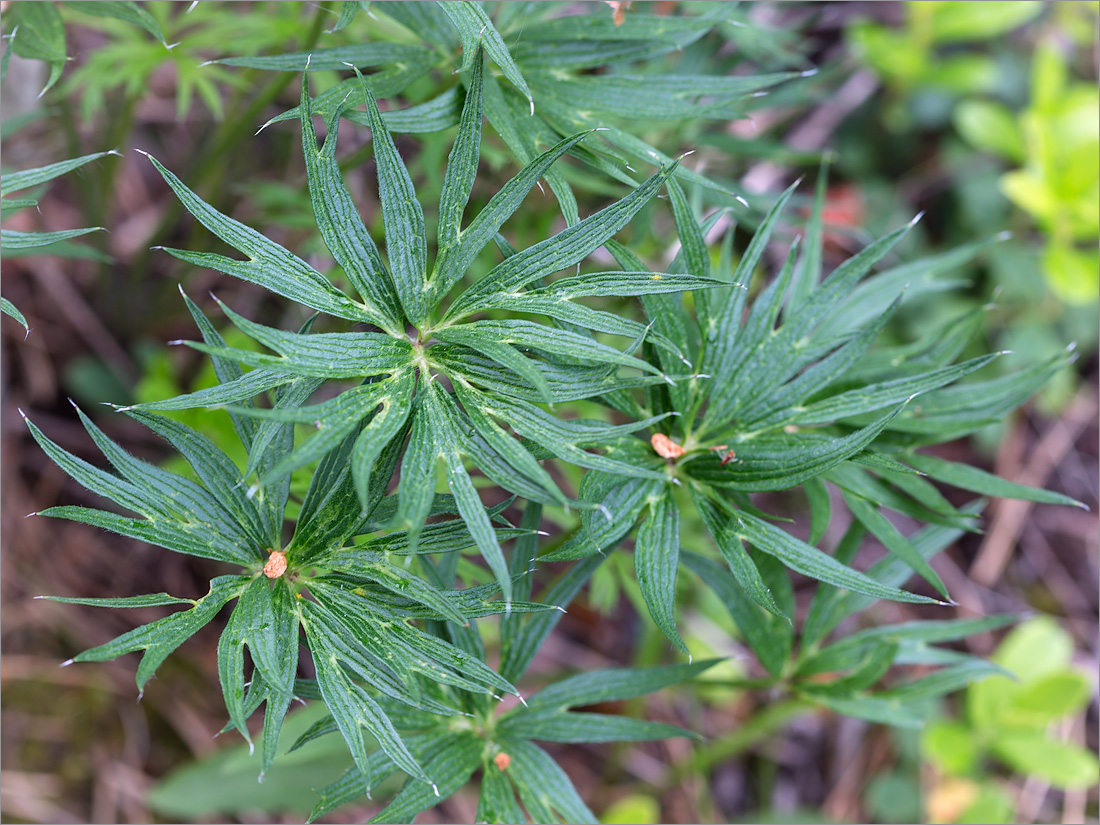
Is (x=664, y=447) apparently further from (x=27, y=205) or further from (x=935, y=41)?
(x=935, y=41)

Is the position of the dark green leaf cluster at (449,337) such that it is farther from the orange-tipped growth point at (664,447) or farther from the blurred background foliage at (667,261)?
the blurred background foliage at (667,261)

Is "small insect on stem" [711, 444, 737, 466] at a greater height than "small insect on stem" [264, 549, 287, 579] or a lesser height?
greater

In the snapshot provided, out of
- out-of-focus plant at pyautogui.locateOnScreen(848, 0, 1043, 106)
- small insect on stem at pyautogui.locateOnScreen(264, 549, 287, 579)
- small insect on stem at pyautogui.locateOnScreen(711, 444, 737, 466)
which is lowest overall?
small insect on stem at pyautogui.locateOnScreen(264, 549, 287, 579)

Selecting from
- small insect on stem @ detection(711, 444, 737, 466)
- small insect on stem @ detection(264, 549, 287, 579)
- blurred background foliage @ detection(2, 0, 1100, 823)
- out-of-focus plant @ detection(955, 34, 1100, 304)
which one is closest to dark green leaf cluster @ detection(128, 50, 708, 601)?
small insect on stem @ detection(264, 549, 287, 579)

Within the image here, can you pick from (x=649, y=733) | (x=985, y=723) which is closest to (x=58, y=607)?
(x=649, y=733)

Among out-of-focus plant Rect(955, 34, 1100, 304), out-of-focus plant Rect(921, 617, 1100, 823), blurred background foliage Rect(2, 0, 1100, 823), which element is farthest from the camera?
out-of-focus plant Rect(955, 34, 1100, 304)

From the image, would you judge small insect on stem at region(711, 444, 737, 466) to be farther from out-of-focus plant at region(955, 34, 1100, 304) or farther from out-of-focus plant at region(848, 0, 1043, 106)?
out-of-focus plant at region(848, 0, 1043, 106)

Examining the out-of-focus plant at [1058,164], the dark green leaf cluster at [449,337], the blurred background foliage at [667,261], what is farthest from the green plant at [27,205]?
the out-of-focus plant at [1058,164]

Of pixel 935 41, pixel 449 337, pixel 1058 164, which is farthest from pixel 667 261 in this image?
pixel 935 41
